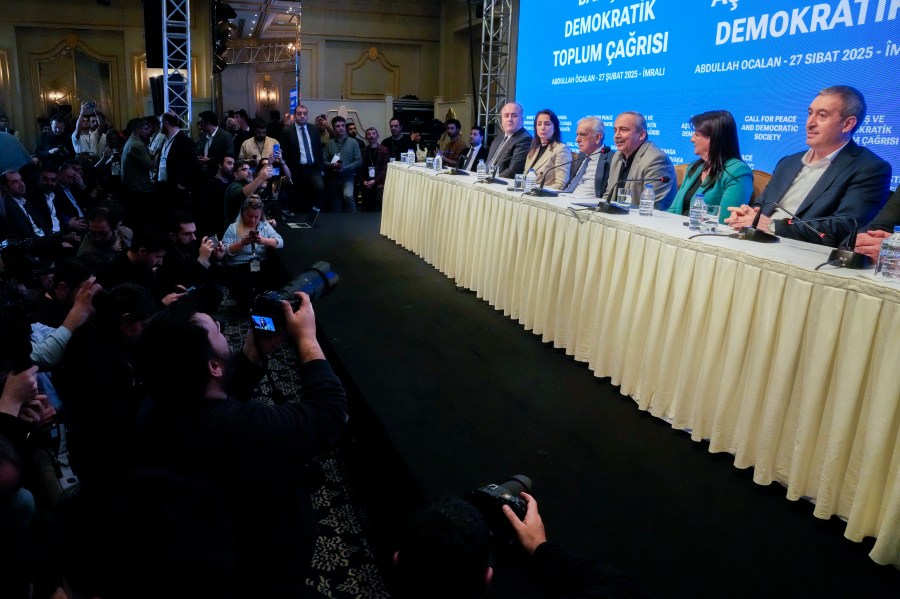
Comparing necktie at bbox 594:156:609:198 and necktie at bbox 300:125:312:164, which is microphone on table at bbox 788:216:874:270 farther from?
necktie at bbox 300:125:312:164

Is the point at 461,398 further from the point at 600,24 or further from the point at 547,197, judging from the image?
the point at 600,24

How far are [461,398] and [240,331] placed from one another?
2.00 metres

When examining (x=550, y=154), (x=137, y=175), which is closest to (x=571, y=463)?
(x=550, y=154)

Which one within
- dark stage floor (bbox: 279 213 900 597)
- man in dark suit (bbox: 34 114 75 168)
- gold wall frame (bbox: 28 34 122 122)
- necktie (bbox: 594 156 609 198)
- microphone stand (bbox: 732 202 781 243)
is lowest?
dark stage floor (bbox: 279 213 900 597)

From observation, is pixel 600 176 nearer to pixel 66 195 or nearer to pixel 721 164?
pixel 721 164

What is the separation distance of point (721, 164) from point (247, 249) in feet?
9.19

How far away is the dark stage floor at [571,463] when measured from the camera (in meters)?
1.60

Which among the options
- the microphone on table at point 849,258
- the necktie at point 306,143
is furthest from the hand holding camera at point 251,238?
the microphone on table at point 849,258

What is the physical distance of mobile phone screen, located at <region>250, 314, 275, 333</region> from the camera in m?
1.33

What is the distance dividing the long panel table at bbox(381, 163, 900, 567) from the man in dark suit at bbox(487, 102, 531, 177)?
142 cm

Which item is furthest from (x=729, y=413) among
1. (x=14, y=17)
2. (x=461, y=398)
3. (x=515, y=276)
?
(x=14, y=17)

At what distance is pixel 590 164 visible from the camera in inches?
145

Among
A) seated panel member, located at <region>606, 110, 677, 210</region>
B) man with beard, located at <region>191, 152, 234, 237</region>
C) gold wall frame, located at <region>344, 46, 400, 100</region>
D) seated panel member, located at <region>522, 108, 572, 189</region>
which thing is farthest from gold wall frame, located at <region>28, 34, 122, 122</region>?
seated panel member, located at <region>606, 110, 677, 210</region>

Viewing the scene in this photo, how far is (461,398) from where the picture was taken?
8.21ft
